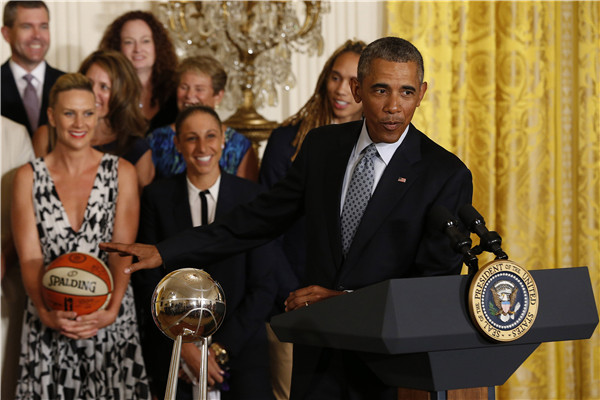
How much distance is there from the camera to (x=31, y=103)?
4.34 m

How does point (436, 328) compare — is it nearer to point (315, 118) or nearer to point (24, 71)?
point (315, 118)

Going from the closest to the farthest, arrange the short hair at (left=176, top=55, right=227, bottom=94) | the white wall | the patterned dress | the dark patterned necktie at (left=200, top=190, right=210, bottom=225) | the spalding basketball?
the spalding basketball < the dark patterned necktie at (left=200, top=190, right=210, bottom=225) < the patterned dress < the short hair at (left=176, top=55, right=227, bottom=94) < the white wall

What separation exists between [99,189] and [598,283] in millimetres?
2779

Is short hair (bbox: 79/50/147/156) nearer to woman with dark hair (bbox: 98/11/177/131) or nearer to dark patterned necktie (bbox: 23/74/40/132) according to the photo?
woman with dark hair (bbox: 98/11/177/131)

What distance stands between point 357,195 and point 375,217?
0.33ft

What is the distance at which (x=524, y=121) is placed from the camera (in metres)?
4.64

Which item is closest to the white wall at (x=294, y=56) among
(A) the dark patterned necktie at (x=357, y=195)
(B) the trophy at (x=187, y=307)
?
(A) the dark patterned necktie at (x=357, y=195)

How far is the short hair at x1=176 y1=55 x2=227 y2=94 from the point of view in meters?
4.06

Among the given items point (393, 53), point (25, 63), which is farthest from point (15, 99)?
point (393, 53)

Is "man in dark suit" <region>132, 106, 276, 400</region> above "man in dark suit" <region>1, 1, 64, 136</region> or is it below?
below

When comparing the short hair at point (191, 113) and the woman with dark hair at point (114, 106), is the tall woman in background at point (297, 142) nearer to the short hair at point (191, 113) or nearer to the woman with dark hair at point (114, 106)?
the short hair at point (191, 113)

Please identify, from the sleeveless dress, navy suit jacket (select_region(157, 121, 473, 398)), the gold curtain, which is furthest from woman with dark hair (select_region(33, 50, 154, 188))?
navy suit jacket (select_region(157, 121, 473, 398))

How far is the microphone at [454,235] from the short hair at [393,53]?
451 mm

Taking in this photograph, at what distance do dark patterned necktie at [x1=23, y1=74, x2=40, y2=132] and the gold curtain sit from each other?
2.01m
